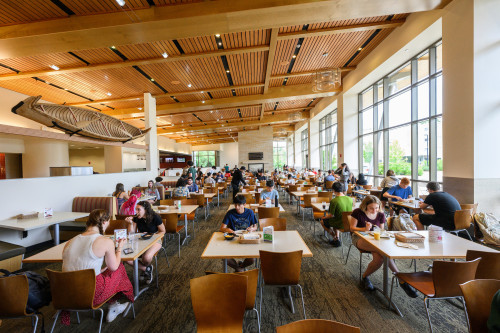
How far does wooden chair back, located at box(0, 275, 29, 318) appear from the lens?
6.09 ft

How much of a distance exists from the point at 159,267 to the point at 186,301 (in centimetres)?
128

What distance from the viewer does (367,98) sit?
10961 millimetres

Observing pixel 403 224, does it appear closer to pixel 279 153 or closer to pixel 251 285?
pixel 251 285

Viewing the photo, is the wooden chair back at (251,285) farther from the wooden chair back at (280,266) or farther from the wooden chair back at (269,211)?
the wooden chair back at (269,211)

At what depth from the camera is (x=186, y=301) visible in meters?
2.93

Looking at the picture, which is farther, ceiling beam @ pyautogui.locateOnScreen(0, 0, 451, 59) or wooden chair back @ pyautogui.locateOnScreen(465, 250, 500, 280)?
ceiling beam @ pyautogui.locateOnScreen(0, 0, 451, 59)

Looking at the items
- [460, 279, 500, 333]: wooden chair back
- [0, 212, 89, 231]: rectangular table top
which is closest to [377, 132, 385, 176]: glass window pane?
[460, 279, 500, 333]: wooden chair back

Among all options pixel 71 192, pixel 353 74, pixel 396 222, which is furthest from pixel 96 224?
pixel 353 74

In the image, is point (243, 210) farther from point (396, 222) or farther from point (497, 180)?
point (497, 180)

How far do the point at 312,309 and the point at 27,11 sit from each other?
307 inches

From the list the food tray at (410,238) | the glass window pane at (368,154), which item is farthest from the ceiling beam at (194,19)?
the glass window pane at (368,154)

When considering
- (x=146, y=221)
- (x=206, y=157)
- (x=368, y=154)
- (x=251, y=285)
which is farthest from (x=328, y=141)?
(x=206, y=157)

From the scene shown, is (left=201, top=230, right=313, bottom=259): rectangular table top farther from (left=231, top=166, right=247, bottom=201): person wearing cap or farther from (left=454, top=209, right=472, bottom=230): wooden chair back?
(left=231, top=166, right=247, bottom=201): person wearing cap

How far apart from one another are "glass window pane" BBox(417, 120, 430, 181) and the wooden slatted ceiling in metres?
10.0
